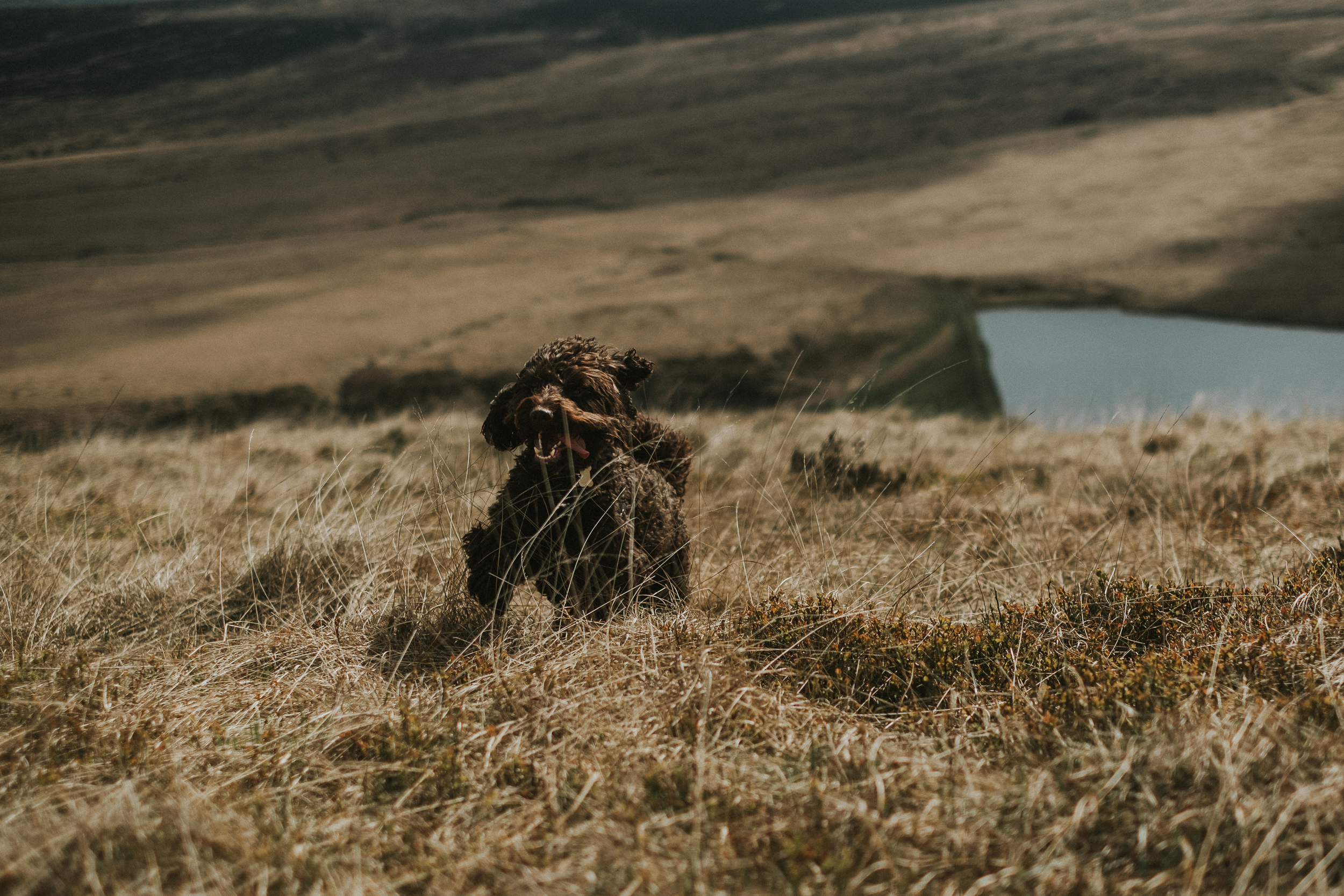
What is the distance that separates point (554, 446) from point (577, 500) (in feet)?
0.90

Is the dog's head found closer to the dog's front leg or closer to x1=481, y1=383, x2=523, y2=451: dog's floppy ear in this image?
x1=481, y1=383, x2=523, y2=451: dog's floppy ear

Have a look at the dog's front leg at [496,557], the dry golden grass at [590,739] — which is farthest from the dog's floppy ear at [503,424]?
the dry golden grass at [590,739]

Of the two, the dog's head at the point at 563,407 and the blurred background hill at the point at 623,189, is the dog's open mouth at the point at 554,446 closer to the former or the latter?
the dog's head at the point at 563,407

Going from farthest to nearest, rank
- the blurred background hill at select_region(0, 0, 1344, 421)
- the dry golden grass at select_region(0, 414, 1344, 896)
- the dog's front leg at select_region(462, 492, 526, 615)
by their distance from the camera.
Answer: the blurred background hill at select_region(0, 0, 1344, 421), the dog's front leg at select_region(462, 492, 526, 615), the dry golden grass at select_region(0, 414, 1344, 896)

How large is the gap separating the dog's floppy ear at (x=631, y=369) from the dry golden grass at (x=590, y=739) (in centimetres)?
110

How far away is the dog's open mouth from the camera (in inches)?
121

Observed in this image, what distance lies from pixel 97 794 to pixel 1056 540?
490 centimetres

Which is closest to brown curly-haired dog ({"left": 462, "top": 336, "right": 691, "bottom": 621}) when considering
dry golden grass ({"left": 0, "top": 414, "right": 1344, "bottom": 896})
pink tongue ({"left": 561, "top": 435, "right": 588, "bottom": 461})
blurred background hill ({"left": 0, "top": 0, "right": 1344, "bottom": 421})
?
pink tongue ({"left": 561, "top": 435, "right": 588, "bottom": 461})

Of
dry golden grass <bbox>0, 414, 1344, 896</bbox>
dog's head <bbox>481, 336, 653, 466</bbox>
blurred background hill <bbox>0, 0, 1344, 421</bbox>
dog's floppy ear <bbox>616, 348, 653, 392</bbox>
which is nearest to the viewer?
dry golden grass <bbox>0, 414, 1344, 896</bbox>

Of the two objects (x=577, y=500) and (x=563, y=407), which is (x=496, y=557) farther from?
(x=563, y=407)

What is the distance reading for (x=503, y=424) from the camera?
3.25 meters

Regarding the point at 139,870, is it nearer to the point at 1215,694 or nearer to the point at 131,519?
the point at 1215,694

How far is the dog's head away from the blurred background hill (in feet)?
6.11

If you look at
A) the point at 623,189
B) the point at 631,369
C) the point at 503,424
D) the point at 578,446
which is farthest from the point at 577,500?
the point at 623,189
